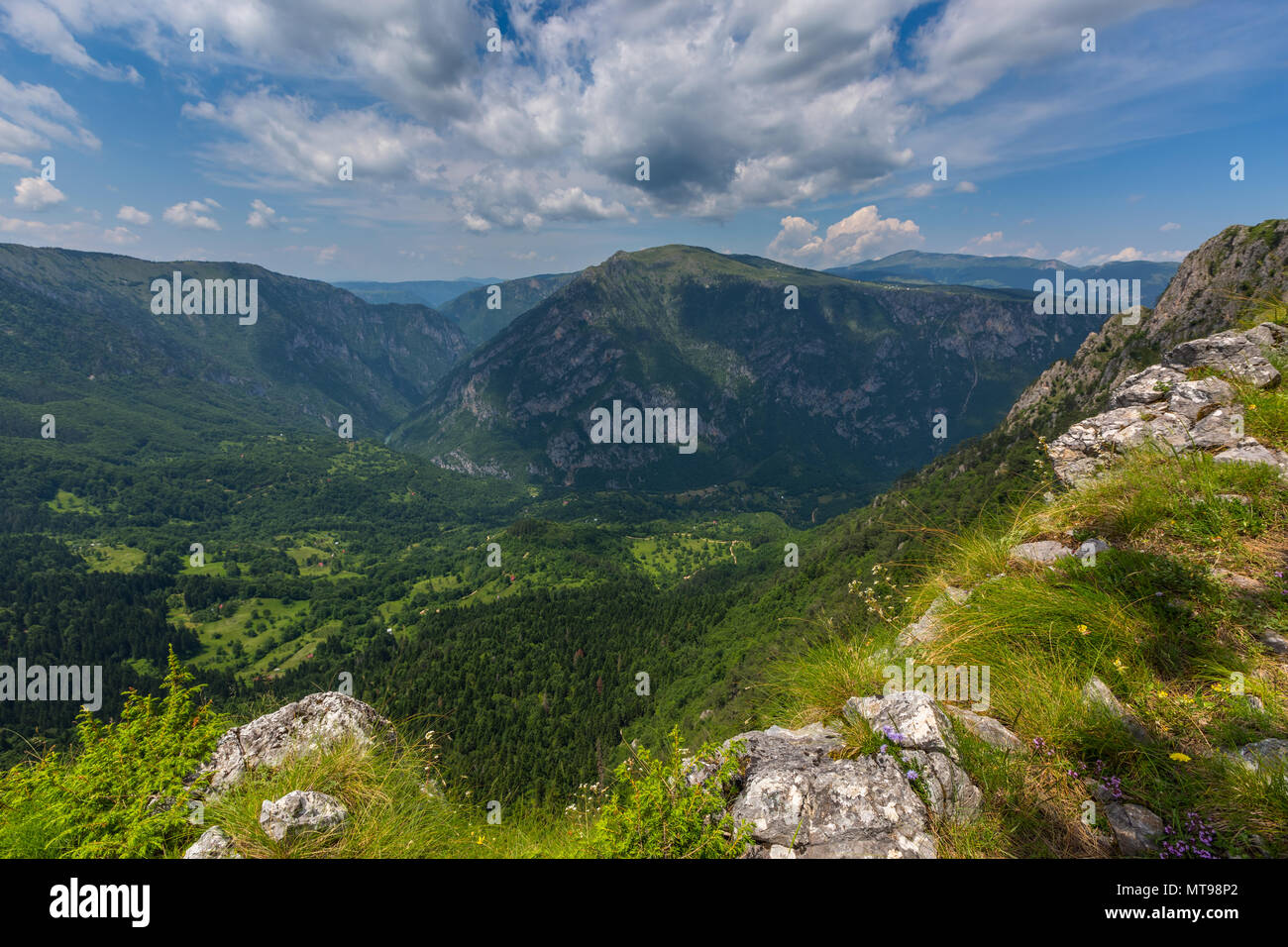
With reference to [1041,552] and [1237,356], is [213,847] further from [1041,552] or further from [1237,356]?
[1237,356]

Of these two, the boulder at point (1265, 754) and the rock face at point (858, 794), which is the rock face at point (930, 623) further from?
the boulder at point (1265, 754)

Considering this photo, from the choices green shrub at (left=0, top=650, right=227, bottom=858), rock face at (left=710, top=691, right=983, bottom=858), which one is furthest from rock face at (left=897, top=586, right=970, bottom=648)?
green shrub at (left=0, top=650, right=227, bottom=858)

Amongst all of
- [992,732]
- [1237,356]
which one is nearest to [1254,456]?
[1237,356]

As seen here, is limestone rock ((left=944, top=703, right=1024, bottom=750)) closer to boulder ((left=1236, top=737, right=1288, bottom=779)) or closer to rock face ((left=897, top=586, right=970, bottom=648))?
boulder ((left=1236, top=737, right=1288, bottom=779))
